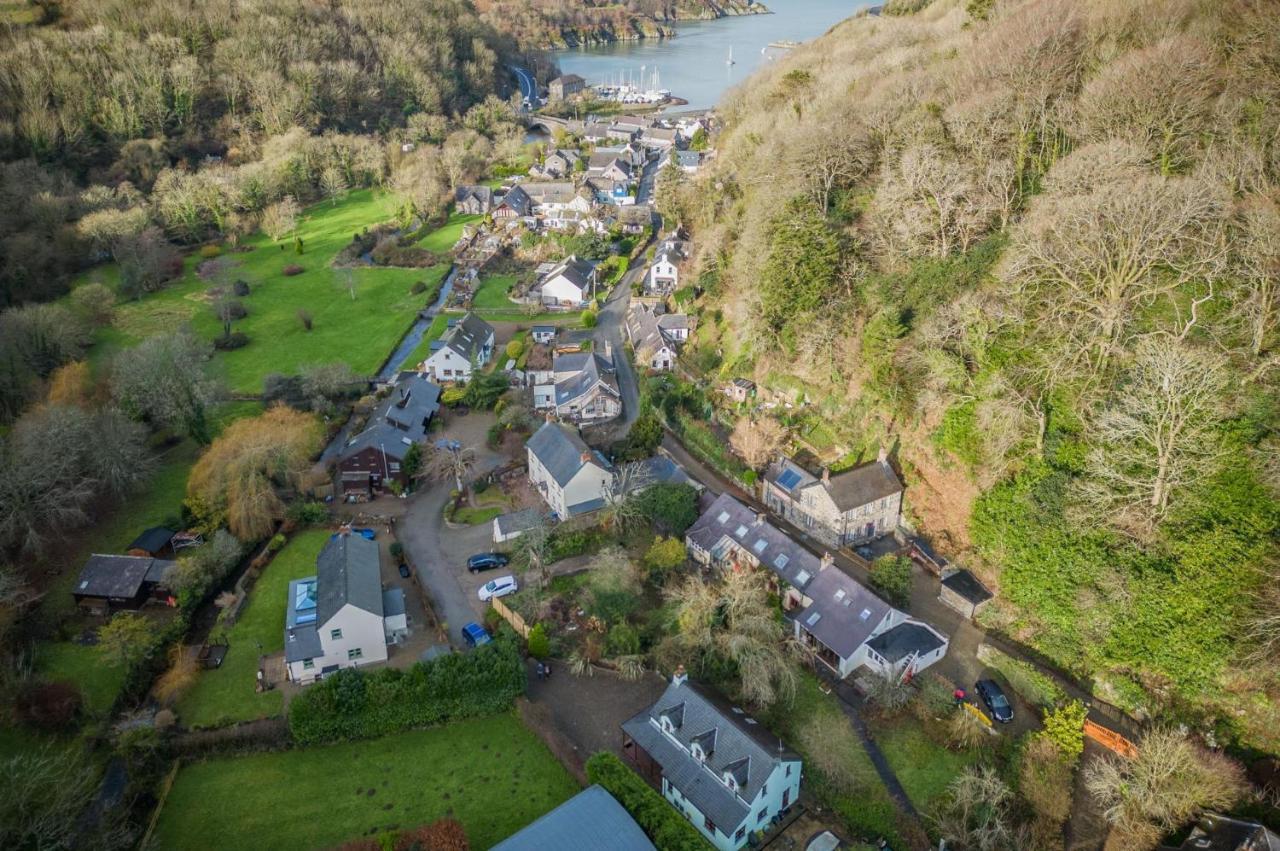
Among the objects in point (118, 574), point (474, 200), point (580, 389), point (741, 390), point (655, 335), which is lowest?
point (118, 574)

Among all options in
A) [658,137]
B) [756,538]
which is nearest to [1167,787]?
[756,538]

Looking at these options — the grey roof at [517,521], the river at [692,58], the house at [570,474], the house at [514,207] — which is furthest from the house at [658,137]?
the grey roof at [517,521]

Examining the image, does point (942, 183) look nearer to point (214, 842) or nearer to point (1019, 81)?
point (1019, 81)

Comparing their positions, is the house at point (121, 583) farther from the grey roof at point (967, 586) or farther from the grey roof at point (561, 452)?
the grey roof at point (967, 586)

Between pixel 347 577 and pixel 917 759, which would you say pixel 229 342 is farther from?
pixel 917 759

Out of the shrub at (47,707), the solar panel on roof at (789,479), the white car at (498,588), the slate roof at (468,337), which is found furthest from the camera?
the slate roof at (468,337)

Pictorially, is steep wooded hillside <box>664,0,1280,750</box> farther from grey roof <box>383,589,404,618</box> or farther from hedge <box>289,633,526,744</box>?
grey roof <box>383,589,404,618</box>

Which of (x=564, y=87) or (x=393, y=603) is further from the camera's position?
(x=564, y=87)
